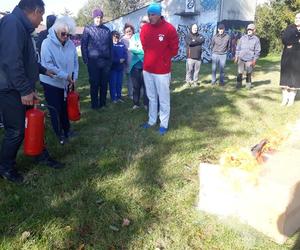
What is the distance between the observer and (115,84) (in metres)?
9.04

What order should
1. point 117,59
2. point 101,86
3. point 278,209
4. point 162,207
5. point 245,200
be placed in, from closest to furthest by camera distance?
1. point 278,209
2. point 245,200
3. point 162,207
4. point 101,86
5. point 117,59

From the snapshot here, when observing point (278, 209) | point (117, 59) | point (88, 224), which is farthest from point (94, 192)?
point (117, 59)

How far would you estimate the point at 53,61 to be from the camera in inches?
204

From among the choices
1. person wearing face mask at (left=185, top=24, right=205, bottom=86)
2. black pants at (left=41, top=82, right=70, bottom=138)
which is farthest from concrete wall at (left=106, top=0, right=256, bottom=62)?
black pants at (left=41, top=82, right=70, bottom=138)

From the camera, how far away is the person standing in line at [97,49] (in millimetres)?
7621

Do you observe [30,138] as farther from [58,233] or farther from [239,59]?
[239,59]

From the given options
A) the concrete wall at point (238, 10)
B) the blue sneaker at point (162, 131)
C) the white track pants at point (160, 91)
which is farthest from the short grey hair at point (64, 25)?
the concrete wall at point (238, 10)

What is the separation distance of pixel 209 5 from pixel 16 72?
80.7 feet

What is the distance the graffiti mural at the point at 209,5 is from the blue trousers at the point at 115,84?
19244 mm

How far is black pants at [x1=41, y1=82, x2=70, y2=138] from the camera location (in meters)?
5.35

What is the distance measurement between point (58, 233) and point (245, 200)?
1795 mm

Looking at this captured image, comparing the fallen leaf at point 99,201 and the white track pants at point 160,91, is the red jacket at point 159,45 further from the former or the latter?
the fallen leaf at point 99,201

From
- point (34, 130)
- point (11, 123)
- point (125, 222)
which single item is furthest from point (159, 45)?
point (125, 222)

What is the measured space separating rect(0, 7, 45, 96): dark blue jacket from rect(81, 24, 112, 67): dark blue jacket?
3.76m
